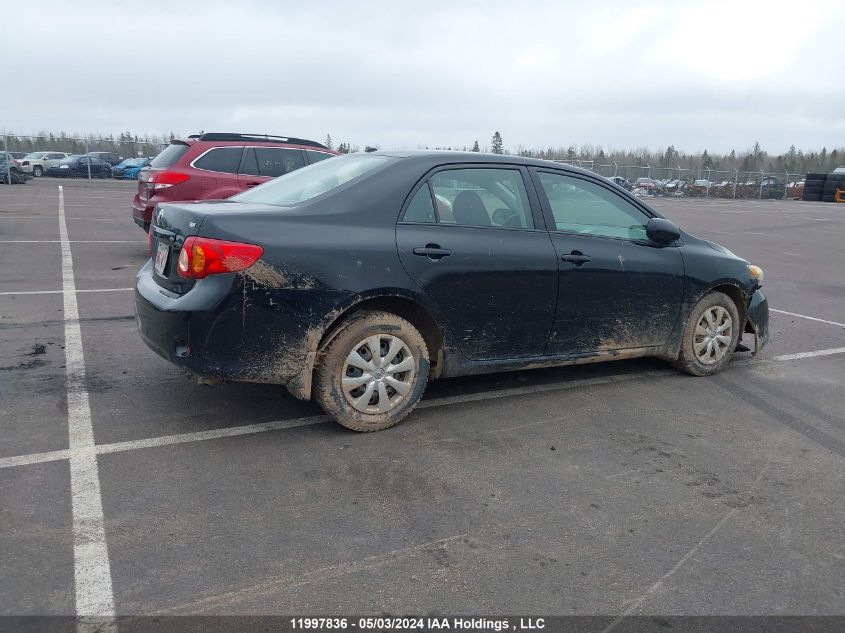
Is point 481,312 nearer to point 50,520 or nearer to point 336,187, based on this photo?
point 336,187

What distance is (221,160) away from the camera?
1055cm

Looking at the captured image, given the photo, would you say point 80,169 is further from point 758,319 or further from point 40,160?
point 758,319

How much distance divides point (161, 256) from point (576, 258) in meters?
2.68

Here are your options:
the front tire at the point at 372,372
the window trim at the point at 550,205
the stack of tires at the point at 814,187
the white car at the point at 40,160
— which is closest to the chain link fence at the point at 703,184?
the stack of tires at the point at 814,187

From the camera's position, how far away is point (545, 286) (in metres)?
4.90

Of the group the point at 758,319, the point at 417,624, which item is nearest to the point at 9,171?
the point at 758,319

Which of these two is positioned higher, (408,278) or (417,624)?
(408,278)

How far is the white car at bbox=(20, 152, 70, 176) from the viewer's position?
38812mm

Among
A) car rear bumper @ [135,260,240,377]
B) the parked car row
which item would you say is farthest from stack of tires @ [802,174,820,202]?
car rear bumper @ [135,260,240,377]

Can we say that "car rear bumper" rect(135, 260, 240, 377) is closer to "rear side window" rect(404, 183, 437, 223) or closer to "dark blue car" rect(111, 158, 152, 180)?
"rear side window" rect(404, 183, 437, 223)

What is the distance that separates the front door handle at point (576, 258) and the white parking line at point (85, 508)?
312cm

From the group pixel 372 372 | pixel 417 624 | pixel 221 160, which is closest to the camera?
pixel 417 624

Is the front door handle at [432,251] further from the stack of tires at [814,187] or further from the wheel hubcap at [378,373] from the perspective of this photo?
the stack of tires at [814,187]

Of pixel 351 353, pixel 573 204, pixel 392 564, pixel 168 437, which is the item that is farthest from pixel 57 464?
pixel 573 204
